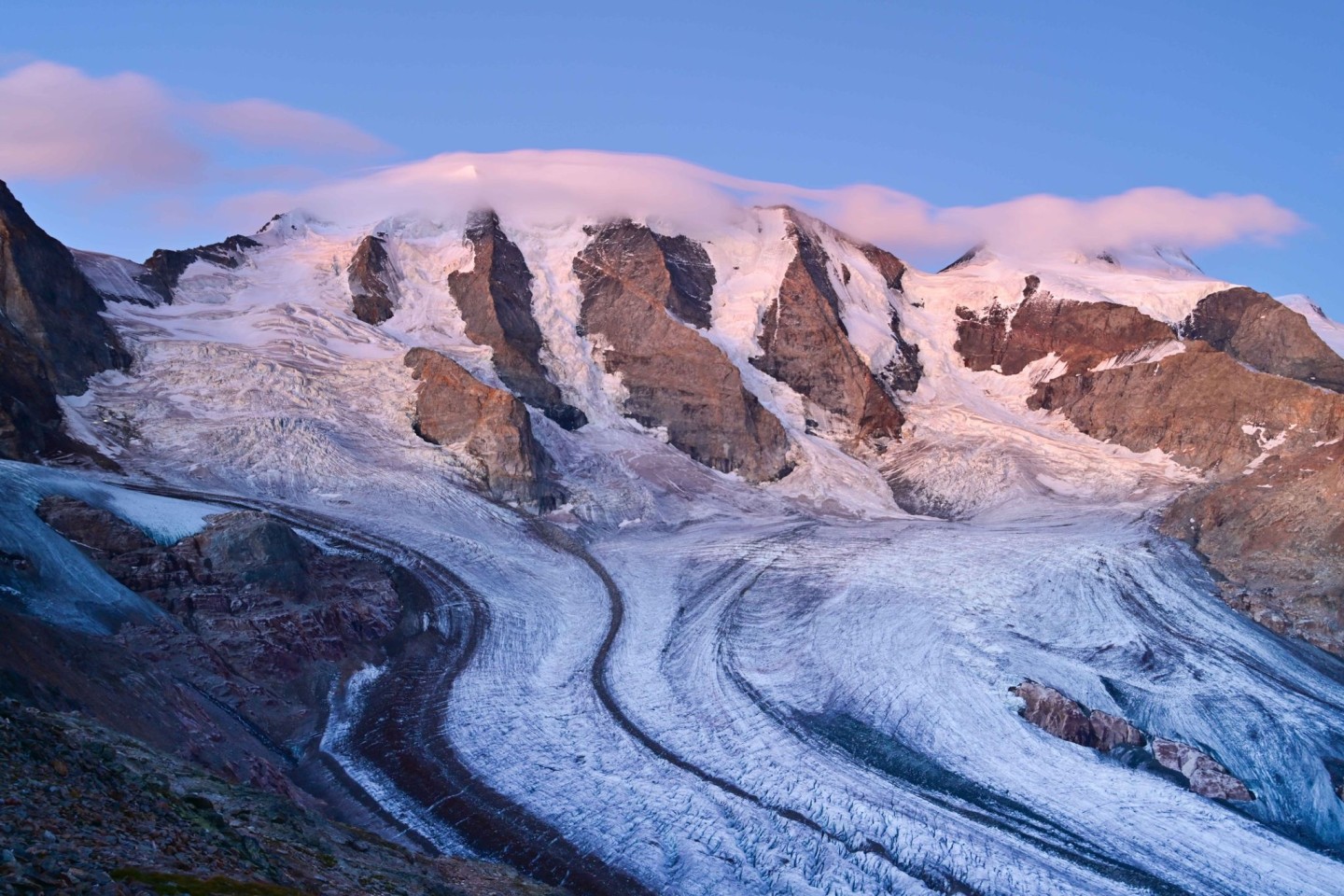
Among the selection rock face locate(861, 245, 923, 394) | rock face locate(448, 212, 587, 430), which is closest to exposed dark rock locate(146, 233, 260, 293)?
rock face locate(448, 212, 587, 430)

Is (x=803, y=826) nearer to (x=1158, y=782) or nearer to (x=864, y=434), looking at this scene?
(x=1158, y=782)

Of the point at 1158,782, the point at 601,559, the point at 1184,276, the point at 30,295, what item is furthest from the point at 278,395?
the point at 1184,276

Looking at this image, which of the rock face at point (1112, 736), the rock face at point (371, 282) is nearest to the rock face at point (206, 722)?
the rock face at point (1112, 736)

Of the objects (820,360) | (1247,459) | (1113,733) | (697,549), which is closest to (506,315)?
(820,360)

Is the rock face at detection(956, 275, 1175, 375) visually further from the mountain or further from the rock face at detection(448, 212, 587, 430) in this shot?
the rock face at detection(448, 212, 587, 430)

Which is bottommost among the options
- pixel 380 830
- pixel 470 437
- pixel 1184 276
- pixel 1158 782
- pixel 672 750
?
pixel 380 830

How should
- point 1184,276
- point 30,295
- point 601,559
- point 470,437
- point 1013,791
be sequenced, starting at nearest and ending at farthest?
1. point 1013,791
2. point 601,559
3. point 30,295
4. point 470,437
5. point 1184,276

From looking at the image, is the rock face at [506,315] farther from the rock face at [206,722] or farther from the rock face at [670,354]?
the rock face at [206,722]
